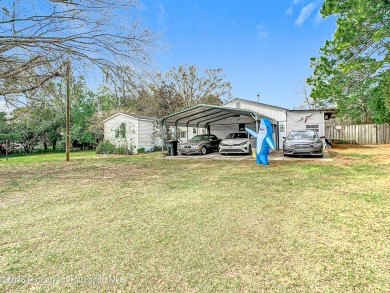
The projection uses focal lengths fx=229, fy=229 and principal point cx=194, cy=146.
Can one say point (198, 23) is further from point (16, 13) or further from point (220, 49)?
point (16, 13)

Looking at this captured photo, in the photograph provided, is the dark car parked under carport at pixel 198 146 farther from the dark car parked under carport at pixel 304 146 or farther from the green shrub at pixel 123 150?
the green shrub at pixel 123 150

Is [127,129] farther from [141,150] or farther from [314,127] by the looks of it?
[314,127]

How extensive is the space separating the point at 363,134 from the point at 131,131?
21440mm

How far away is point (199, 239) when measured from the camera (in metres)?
2.96

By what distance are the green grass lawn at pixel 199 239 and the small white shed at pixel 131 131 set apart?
13394 millimetres

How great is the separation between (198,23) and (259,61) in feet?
26.4

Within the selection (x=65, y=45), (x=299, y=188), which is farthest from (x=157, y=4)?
(x=299, y=188)

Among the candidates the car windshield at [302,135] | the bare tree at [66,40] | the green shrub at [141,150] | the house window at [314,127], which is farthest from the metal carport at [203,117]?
the bare tree at [66,40]

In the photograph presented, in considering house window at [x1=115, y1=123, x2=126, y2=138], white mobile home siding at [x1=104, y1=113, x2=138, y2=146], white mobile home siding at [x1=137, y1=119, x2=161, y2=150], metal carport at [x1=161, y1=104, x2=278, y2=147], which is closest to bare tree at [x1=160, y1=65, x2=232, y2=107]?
metal carport at [x1=161, y1=104, x2=278, y2=147]

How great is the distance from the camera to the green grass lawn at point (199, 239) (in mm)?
2129

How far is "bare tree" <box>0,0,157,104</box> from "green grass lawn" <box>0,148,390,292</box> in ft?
11.2

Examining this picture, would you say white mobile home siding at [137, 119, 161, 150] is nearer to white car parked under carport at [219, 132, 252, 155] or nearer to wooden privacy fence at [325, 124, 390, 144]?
white car parked under carport at [219, 132, 252, 155]

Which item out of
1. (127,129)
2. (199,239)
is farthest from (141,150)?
(199,239)

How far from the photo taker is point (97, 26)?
621cm
